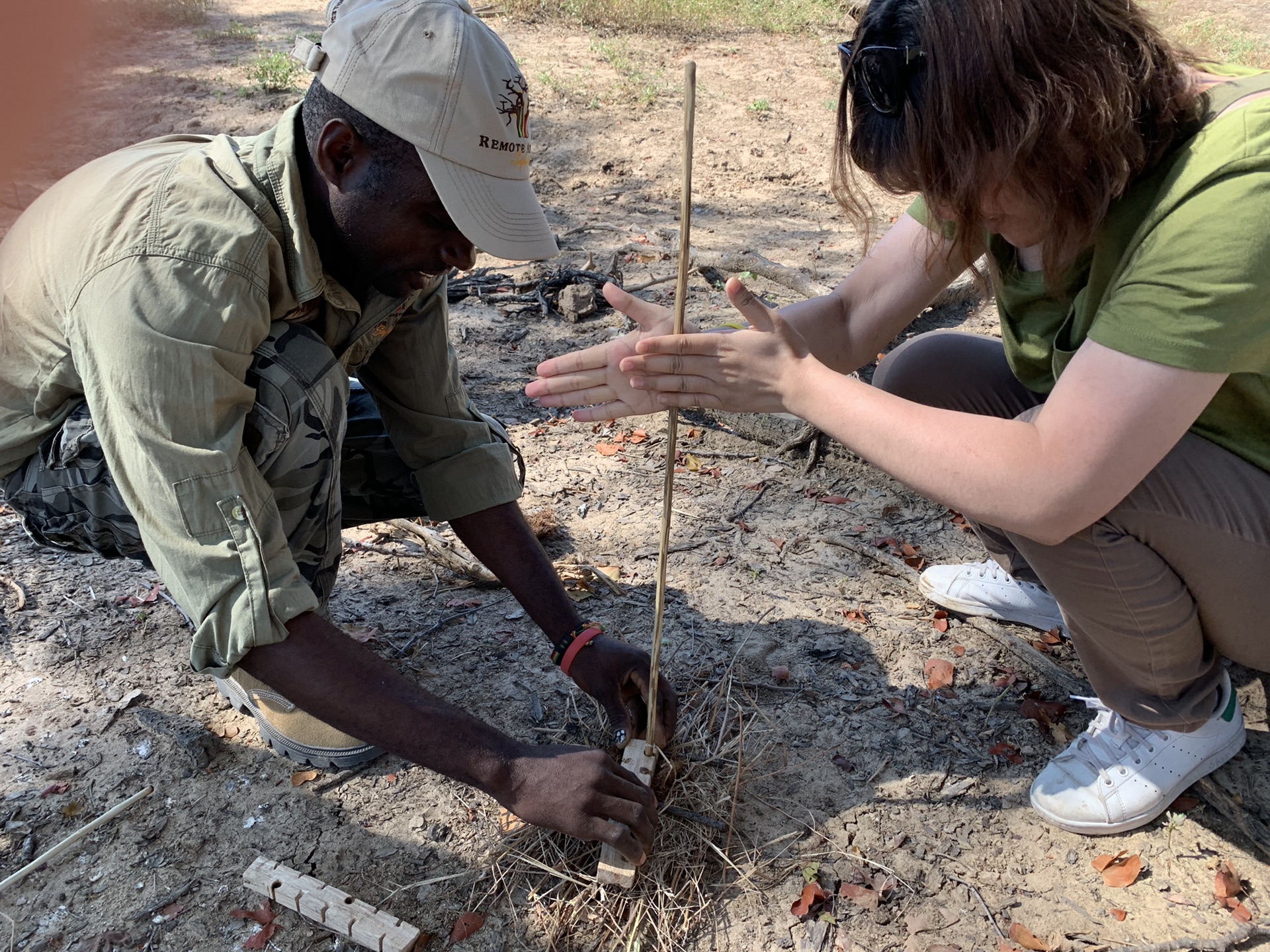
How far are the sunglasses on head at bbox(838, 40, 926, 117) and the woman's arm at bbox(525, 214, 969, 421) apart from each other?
1.82ft

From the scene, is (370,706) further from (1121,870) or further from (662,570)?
(1121,870)

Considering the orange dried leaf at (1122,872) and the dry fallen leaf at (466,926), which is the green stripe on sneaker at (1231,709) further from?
the dry fallen leaf at (466,926)

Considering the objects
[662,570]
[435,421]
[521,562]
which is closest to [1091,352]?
[662,570]

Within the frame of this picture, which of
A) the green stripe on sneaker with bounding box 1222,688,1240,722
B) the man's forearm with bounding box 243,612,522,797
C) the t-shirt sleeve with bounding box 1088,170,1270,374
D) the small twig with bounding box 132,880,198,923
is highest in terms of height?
the t-shirt sleeve with bounding box 1088,170,1270,374

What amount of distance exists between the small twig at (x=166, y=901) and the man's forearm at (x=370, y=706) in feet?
2.08

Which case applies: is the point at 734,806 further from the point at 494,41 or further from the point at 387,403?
the point at 494,41

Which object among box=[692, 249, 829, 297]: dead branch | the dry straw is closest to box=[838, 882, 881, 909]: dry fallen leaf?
the dry straw

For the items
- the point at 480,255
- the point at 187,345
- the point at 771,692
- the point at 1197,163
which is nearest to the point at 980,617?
the point at 771,692

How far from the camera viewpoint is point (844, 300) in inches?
99.7

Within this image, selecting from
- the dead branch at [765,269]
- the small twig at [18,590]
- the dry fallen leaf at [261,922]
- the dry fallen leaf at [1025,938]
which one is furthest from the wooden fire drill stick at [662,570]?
the dead branch at [765,269]

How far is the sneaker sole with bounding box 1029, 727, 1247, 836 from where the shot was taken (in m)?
2.22

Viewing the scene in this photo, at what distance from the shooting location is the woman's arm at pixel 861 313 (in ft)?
7.08

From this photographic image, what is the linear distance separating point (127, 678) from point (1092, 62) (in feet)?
8.68

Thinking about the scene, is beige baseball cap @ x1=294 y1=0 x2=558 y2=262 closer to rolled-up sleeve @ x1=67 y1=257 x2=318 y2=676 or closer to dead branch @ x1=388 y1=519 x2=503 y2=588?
rolled-up sleeve @ x1=67 y1=257 x2=318 y2=676
